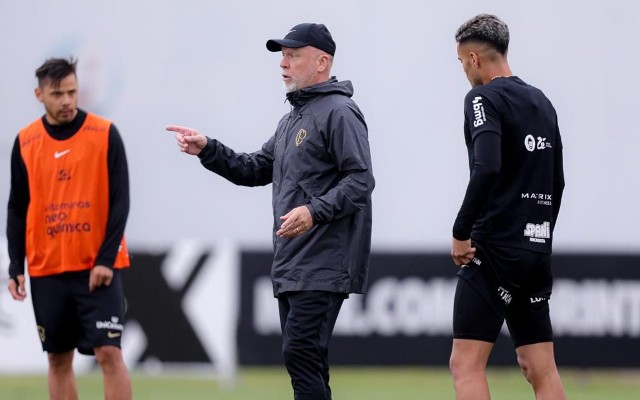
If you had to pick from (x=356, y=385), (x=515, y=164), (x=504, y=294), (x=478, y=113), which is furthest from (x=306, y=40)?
(x=356, y=385)

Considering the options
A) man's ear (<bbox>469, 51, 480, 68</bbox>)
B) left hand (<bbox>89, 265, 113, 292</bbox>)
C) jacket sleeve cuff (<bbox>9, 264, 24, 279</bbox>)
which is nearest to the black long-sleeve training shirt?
man's ear (<bbox>469, 51, 480, 68</bbox>)

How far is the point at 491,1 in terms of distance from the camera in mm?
16906

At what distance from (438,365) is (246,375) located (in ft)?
6.36

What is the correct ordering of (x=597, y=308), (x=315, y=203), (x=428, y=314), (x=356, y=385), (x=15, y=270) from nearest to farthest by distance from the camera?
(x=315, y=203), (x=15, y=270), (x=597, y=308), (x=428, y=314), (x=356, y=385)

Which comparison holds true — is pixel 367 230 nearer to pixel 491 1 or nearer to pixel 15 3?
pixel 491 1

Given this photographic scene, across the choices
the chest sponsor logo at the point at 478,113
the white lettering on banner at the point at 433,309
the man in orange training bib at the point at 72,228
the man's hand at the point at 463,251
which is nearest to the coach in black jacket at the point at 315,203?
the man's hand at the point at 463,251

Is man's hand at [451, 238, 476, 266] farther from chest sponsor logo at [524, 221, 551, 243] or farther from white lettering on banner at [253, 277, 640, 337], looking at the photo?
white lettering on banner at [253, 277, 640, 337]

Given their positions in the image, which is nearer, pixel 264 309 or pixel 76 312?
pixel 76 312

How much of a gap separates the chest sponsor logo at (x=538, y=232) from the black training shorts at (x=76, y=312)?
2452 millimetres

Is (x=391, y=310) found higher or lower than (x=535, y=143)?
lower

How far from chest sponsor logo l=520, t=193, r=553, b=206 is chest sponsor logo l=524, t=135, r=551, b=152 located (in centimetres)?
21

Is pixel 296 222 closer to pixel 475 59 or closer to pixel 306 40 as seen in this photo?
pixel 306 40

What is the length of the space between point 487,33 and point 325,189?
107 centimetres

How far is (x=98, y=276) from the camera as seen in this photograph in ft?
25.0
